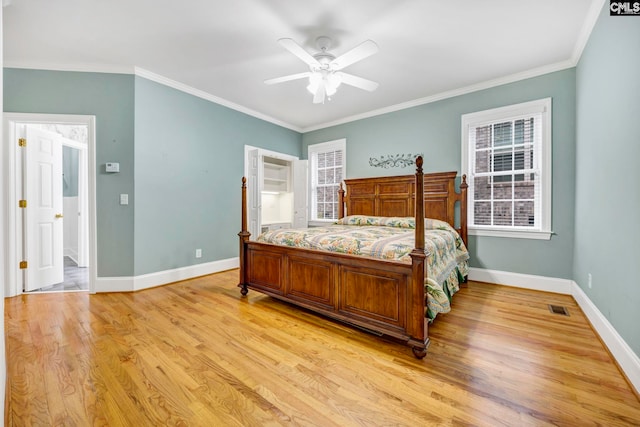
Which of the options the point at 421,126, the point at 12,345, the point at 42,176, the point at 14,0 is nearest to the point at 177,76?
the point at 14,0

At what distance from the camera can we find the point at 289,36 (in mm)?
2734

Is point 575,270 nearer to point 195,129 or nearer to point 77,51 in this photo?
point 195,129

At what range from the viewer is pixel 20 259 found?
11.0ft

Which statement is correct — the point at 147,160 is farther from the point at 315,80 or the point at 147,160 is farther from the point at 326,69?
the point at 326,69

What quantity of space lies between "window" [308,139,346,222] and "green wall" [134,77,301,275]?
1.34 metres

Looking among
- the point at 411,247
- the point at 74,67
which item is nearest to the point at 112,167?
the point at 74,67

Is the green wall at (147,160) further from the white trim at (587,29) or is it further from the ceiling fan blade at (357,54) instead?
the white trim at (587,29)

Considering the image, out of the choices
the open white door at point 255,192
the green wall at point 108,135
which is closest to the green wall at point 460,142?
the open white door at point 255,192

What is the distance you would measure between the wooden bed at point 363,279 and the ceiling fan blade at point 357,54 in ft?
3.54

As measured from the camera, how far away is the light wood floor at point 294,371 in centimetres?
149

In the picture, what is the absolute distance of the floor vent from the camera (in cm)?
276

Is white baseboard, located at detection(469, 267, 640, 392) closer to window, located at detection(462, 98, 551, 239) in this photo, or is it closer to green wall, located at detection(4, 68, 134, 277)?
window, located at detection(462, 98, 551, 239)

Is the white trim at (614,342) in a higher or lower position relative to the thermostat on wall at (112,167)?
lower

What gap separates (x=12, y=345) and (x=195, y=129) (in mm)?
3023
